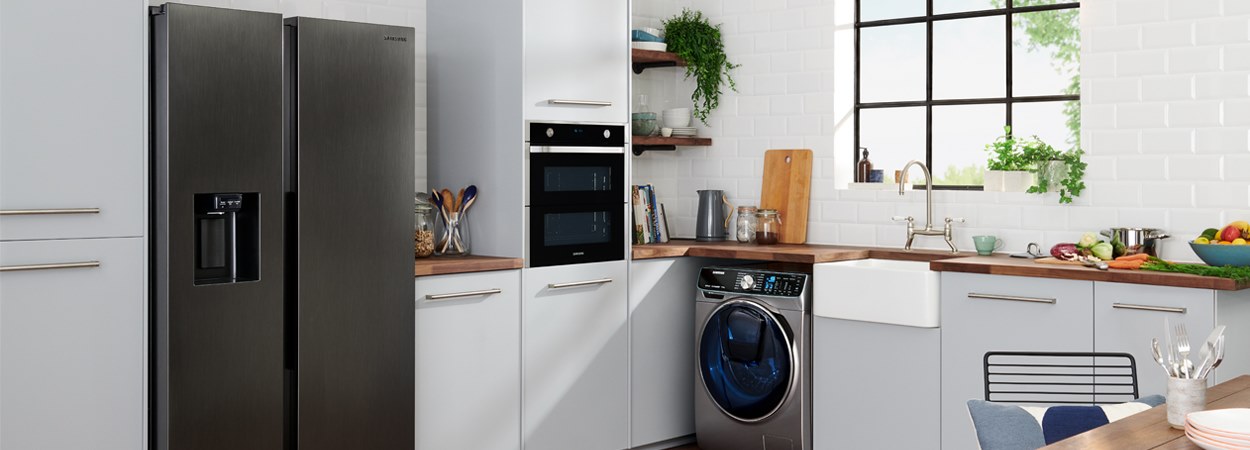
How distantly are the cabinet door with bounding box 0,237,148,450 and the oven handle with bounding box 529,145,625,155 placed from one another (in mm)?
1611

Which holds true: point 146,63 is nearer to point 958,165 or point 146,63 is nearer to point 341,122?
point 341,122

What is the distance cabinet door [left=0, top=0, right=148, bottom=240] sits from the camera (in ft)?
9.77

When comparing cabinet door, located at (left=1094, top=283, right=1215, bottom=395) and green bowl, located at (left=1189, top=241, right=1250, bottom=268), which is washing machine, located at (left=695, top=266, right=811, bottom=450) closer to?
cabinet door, located at (left=1094, top=283, right=1215, bottom=395)

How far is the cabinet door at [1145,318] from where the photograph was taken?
354cm

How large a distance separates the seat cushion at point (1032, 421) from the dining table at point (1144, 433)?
0.34 ft

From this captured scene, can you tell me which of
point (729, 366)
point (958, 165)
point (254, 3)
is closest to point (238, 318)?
point (254, 3)

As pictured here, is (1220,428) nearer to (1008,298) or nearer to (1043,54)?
Answer: (1008,298)

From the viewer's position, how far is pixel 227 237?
3.42 m

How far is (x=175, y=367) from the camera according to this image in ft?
10.8

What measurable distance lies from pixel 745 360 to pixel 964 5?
6.10 feet

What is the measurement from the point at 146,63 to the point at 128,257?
556 mm

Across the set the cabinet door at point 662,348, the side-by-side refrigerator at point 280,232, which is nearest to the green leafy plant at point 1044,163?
the cabinet door at point 662,348

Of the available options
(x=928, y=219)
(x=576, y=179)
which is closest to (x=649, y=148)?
(x=576, y=179)

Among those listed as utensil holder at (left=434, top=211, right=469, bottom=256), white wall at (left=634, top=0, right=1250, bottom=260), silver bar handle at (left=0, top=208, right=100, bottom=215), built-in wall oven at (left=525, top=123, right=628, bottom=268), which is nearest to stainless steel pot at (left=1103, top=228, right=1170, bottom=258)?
white wall at (left=634, top=0, right=1250, bottom=260)
